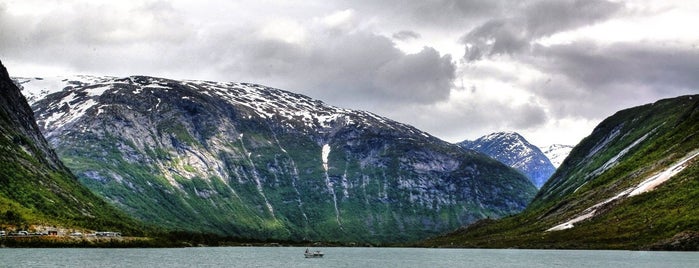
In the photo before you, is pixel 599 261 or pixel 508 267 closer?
pixel 508 267

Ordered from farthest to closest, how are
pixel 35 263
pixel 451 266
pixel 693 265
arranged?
pixel 451 266, pixel 693 265, pixel 35 263

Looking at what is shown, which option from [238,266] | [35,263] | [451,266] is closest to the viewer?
[35,263]

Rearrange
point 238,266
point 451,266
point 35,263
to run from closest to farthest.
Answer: point 35,263
point 238,266
point 451,266

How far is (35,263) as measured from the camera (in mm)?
153500

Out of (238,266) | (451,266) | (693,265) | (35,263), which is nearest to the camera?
(35,263)

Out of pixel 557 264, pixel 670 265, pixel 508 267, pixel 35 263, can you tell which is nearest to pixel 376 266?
pixel 508 267

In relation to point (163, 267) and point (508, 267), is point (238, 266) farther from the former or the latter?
point (508, 267)

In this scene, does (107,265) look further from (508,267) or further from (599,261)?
(599,261)

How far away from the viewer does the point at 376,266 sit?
645 ft

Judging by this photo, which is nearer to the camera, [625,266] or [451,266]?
[625,266]

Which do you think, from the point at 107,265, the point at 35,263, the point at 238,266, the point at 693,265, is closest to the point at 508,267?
the point at 693,265

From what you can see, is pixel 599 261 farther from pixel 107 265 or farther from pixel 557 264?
pixel 107 265

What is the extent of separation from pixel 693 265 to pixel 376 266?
76282 millimetres

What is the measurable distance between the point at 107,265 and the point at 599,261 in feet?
413
